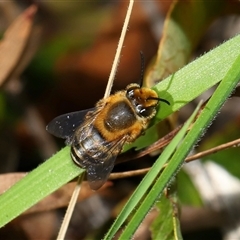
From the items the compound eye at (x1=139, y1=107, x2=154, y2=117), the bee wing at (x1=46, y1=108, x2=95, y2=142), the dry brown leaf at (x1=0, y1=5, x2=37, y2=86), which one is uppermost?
the dry brown leaf at (x1=0, y1=5, x2=37, y2=86)

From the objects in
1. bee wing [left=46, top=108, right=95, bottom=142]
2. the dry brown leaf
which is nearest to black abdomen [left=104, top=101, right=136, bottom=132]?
bee wing [left=46, top=108, right=95, bottom=142]

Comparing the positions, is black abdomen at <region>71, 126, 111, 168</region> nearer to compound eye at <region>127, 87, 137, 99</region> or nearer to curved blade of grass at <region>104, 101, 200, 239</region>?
compound eye at <region>127, 87, 137, 99</region>

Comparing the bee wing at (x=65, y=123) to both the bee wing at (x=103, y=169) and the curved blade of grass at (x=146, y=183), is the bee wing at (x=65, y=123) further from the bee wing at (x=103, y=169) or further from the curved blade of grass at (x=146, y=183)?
the curved blade of grass at (x=146, y=183)

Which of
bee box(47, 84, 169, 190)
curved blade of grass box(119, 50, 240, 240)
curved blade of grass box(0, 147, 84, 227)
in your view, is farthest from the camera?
bee box(47, 84, 169, 190)

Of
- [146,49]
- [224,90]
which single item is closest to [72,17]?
[146,49]

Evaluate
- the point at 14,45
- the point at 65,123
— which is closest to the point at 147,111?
the point at 65,123

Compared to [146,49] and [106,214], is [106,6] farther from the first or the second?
[106,214]

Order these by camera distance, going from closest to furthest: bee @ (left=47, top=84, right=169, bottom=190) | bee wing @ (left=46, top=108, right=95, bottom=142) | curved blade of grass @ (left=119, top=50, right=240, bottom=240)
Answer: curved blade of grass @ (left=119, top=50, right=240, bottom=240)
bee @ (left=47, top=84, right=169, bottom=190)
bee wing @ (left=46, top=108, right=95, bottom=142)
